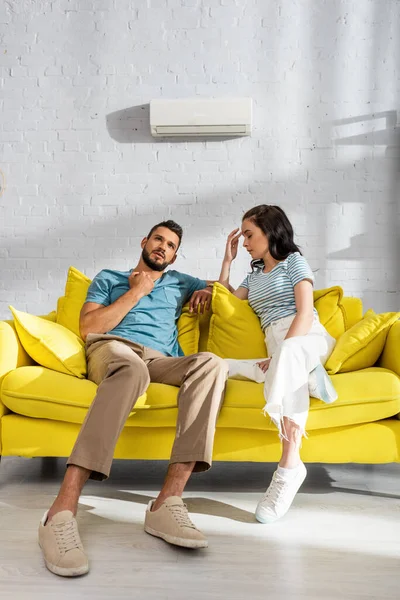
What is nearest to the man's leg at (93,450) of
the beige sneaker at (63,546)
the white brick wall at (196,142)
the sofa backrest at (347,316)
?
the beige sneaker at (63,546)

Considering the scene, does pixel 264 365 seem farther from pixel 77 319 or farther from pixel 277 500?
pixel 77 319

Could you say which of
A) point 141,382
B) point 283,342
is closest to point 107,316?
point 141,382

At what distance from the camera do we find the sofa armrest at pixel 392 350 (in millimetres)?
2492

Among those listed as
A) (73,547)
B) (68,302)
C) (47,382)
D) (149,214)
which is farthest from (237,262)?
(73,547)

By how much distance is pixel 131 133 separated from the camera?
3.86 m

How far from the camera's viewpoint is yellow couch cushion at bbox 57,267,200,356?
9.66 ft

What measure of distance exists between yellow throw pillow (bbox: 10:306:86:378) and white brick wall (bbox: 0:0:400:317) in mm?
1363

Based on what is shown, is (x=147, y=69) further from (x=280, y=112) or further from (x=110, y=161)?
(x=280, y=112)

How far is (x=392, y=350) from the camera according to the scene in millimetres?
2521

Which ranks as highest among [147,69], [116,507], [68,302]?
[147,69]

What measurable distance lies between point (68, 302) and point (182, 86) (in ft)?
5.46

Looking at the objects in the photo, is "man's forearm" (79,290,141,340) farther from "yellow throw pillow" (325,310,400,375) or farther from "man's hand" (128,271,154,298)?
"yellow throw pillow" (325,310,400,375)

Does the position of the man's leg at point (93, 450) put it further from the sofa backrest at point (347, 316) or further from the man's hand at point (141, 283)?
the sofa backrest at point (347, 316)

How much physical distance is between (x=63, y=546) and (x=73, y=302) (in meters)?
1.40
